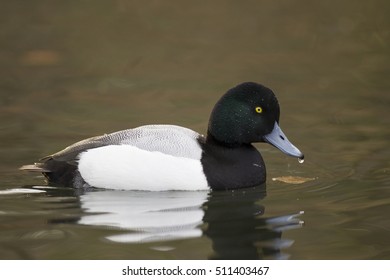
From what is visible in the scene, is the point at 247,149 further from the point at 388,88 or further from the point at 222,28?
the point at 222,28

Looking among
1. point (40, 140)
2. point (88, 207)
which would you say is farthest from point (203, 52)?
point (88, 207)

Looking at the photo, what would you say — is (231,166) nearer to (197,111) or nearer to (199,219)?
(199,219)

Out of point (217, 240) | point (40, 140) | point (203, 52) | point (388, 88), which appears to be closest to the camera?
point (217, 240)

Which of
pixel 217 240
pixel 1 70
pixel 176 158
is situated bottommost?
pixel 217 240

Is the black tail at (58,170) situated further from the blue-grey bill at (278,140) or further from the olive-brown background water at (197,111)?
the blue-grey bill at (278,140)

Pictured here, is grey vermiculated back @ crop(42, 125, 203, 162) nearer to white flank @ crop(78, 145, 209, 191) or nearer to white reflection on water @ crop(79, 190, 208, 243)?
white flank @ crop(78, 145, 209, 191)

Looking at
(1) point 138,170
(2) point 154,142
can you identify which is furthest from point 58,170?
(2) point 154,142

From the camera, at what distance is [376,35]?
1520cm

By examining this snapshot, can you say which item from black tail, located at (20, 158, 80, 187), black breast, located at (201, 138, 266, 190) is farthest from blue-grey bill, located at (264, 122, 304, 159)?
black tail, located at (20, 158, 80, 187)

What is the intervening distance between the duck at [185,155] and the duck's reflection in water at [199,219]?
116 mm

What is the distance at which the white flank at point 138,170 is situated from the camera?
8.23 m

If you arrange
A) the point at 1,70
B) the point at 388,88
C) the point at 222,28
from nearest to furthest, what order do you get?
the point at 388,88
the point at 1,70
the point at 222,28

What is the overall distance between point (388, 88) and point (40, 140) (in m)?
4.68

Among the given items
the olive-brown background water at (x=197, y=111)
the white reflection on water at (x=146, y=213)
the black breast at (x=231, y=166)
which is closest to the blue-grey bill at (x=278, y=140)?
the black breast at (x=231, y=166)
